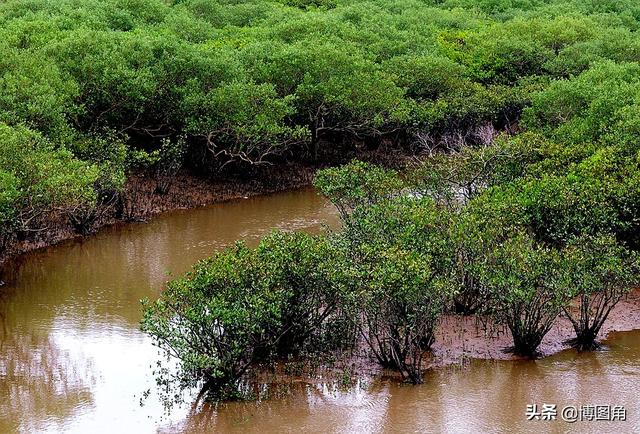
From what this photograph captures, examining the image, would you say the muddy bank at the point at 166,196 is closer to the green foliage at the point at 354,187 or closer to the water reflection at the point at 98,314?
the water reflection at the point at 98,314

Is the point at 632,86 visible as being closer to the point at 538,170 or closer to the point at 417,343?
the point at 538,170

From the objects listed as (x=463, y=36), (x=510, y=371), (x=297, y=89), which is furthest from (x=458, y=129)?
(x=510, y=371)

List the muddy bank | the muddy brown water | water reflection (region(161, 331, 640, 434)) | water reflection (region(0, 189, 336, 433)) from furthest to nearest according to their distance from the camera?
the muddy bank < water reflection (region(0, 189, 336, 433)) < the muddy brown water < water reflection (region(161, 331, 640, 434))

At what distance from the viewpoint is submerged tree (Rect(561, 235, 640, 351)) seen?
15453mm

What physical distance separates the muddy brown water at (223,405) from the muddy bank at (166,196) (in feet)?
12.5

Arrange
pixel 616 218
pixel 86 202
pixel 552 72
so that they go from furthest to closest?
1. pixel 552 72
2. pixel 86 202
3. pixel 616 218

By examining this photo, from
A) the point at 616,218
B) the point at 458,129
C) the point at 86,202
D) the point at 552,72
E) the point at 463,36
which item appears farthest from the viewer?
the point at 463,36

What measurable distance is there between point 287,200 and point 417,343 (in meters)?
16.2

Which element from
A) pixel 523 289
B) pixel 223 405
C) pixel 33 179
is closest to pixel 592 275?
pixel 523 289

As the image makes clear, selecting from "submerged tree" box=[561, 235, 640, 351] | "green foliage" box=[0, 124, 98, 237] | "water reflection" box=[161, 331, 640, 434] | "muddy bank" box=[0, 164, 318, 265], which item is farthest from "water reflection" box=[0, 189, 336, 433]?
"submerged tree" box=[561, 235, 640, 351]

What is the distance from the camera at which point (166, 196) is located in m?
28.7

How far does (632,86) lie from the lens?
2723cm

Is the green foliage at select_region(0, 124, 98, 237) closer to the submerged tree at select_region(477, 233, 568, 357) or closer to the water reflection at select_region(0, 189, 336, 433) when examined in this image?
the water reflection at select_region(0, 189, 336, 433)

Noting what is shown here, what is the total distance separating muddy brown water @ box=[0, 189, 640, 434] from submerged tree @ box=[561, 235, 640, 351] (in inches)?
22.0
